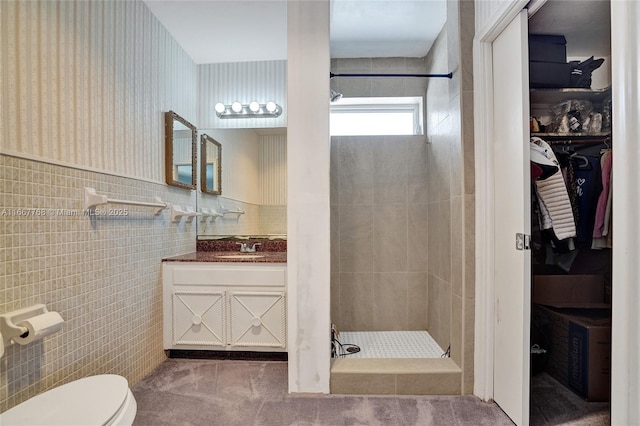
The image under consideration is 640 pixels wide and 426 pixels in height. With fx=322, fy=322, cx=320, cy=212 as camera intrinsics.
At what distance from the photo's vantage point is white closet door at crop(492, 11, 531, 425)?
1500mm

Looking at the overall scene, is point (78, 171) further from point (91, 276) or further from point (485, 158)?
point (485, 158)

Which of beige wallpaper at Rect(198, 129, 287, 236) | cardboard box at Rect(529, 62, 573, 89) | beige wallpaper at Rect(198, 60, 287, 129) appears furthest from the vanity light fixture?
cardboard box at Rect(529, 62, 573, 89)

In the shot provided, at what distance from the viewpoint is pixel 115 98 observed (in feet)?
6.17

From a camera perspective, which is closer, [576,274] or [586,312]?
[586,312]

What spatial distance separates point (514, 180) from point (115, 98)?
87.5 inches

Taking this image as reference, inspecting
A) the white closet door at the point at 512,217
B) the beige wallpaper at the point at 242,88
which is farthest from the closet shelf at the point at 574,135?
the beige wallpaper at the point at 242,88

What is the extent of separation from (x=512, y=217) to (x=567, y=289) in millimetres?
948

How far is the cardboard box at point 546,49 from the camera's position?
6.27ft

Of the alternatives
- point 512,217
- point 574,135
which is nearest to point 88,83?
point 512,217

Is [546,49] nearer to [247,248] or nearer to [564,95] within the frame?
[564,95]

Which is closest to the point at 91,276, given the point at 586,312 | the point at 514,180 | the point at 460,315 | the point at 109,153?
the point at 109,153

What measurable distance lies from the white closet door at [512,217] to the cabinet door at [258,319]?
133cm

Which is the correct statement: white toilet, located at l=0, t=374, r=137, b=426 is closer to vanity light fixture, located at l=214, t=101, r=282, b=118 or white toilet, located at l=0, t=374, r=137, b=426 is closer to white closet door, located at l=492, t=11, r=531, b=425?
white closet door, located at l=492, t=11, r=531, b=425

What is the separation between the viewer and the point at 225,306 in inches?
88.7
